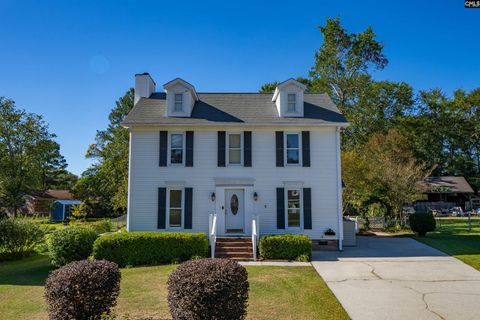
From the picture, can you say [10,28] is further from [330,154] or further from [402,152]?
[402,152]

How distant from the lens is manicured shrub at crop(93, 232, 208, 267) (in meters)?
12.9

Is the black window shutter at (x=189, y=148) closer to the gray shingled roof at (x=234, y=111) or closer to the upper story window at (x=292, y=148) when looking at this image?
the gray shingled roof at (x=234, y=111)

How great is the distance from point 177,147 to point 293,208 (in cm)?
599

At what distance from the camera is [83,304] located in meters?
5.72

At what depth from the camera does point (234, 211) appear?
15828 millimetres

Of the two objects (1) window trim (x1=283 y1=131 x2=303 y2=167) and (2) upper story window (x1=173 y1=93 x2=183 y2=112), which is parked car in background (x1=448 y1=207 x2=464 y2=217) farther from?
(2) upper story window (x1=173 y1=93 x2=183 y2=112)

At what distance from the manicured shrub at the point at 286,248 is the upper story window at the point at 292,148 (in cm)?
384

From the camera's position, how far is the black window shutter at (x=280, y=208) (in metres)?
15.5

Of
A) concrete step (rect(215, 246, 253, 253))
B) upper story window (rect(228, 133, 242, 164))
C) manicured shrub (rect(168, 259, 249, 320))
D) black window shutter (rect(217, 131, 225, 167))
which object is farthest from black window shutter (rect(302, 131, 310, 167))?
manicured shrub (rect(168, 259, 249, 320))

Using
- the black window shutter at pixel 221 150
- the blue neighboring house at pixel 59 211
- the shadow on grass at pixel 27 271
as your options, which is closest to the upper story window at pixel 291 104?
the black window shutter at pixel 221 150

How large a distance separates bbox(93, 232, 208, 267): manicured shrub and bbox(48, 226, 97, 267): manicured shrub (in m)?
0.46

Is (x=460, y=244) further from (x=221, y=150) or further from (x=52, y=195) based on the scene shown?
(x=52, y=195)

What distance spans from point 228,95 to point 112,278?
14010mm

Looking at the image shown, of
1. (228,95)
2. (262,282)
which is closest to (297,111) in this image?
(228,95)
